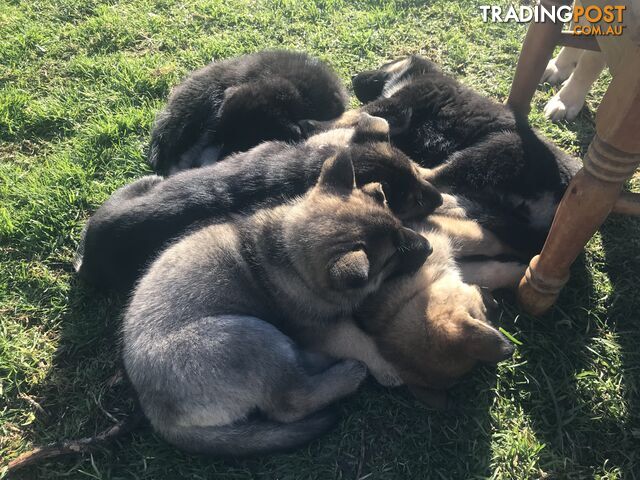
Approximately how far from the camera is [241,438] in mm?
2887

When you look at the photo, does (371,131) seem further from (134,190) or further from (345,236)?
(134,190)

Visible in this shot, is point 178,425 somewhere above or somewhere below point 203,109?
below

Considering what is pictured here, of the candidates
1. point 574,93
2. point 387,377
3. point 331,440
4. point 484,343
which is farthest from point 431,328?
point 574,93

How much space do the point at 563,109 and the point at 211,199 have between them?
3.26m

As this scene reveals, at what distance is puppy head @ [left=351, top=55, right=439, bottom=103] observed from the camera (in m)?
4.80

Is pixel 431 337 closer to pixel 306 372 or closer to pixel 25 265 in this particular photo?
pixel 306 372

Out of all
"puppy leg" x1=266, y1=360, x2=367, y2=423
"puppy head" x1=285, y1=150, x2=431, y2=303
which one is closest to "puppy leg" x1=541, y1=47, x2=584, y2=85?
"puppy head" x1=285, y1=150, x2=431, y2=303

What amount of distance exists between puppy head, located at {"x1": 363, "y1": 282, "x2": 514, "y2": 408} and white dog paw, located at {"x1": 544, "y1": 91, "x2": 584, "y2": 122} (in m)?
2.41

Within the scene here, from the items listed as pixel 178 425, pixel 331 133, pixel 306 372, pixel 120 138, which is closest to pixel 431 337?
pixel 306 372

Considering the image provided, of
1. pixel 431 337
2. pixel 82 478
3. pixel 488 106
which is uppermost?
pixel 488 106

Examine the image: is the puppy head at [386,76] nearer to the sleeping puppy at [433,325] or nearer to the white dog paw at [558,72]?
the white dog paw at [558,72]

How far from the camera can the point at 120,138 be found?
15.9 feet

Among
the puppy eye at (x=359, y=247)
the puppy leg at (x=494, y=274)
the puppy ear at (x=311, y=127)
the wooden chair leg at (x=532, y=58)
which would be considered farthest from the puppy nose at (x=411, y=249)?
the wooden chair leg at (x=532, y=58)

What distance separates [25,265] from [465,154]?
338 centimetres
